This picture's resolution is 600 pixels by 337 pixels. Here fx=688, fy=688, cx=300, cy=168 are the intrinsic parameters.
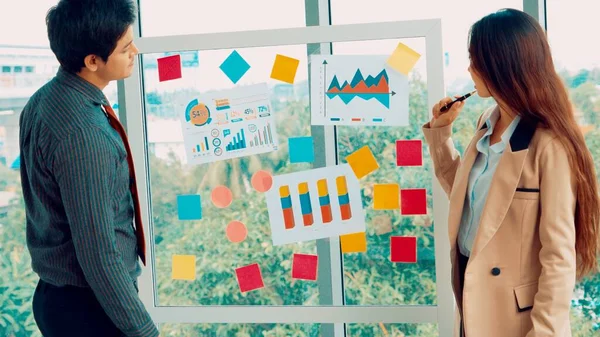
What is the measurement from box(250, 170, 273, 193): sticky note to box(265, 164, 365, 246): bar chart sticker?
17 millimetres

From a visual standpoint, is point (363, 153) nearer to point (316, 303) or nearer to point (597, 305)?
point (316, 303)

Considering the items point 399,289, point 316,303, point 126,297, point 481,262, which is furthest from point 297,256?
point 126,297

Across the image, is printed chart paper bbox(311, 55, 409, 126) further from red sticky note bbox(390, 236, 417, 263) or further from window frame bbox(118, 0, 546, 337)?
red sticky note bbox(390, 236, 417, 263)

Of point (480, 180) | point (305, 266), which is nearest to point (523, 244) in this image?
point (480, 180)

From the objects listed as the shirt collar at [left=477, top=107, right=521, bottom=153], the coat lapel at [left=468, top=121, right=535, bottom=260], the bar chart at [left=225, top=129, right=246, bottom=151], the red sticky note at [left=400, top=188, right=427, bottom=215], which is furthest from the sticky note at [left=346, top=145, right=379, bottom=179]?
the coat lapel at [left=468, top=121, right=535, bottom=260]

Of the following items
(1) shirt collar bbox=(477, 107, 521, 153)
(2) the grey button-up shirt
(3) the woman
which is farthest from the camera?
(1) shirt collar bbox=(477, 107, 521, 153)

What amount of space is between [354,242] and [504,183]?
2.30 ft

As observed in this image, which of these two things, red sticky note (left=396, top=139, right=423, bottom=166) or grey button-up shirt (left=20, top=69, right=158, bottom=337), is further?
red sticky note (left=396, top=139, right=423, bottom=166)

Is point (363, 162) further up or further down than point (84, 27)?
further down

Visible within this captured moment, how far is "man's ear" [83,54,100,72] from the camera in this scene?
61.6 inches

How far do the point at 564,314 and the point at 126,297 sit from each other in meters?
1.04

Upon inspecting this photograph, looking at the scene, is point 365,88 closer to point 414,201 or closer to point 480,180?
point 414,201

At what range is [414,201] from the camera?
7.44ft

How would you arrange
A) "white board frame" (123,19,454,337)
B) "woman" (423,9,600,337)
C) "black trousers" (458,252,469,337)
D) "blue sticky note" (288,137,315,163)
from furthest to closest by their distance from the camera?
"blue sticky note" (288,137,315,163) → "white board frame" (123,19,454,337) → "black trousers" (458,252,469,337) → "woman" (423,9,600,337)
